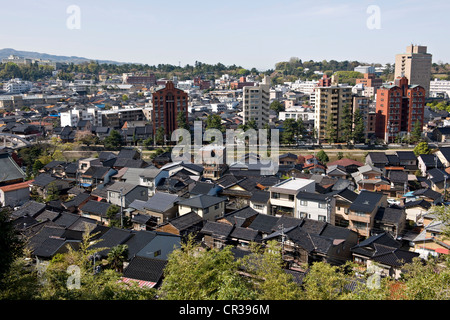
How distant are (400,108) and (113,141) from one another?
57.8ft

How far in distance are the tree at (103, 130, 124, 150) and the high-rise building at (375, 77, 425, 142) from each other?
16.3 meters

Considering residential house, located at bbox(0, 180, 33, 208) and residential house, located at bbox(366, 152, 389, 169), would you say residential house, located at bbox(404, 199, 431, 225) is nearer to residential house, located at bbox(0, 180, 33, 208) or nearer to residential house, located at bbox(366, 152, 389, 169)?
residential house, located at bbox(366, 152, 389, 169)

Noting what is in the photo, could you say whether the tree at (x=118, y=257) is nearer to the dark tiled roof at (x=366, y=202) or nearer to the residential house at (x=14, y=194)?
the dark tiled roof at (x=366, y=202)

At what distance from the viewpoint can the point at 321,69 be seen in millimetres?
65250

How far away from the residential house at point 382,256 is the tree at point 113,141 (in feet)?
54.4

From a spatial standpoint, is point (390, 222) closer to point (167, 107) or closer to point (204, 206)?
point (204, 206)

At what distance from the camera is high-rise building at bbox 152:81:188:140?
23.7m

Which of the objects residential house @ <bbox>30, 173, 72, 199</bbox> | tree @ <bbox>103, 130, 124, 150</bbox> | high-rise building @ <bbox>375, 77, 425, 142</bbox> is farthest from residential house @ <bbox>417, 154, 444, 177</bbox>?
tree @ <bbox>103, 130, 124, 150</bbox>

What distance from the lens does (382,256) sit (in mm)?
8172

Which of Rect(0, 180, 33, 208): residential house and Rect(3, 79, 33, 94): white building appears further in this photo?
Rect(3, 79, 33, 94): white building

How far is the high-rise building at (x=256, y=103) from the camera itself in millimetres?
25016

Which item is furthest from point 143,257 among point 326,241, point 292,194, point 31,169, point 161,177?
point 31,169

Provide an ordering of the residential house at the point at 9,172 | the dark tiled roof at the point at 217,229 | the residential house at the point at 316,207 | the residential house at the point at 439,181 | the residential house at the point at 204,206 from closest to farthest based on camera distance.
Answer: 1. the dark tiled roof at the point at 217,229
2. the residential house at the point at 316,207
3. the residential house at the point at 204,206
4. the residential house at the point at 439,181
5. the residential house at the point at 9,172

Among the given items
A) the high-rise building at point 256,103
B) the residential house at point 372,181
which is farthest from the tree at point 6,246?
the high-rise building at point 256,103
